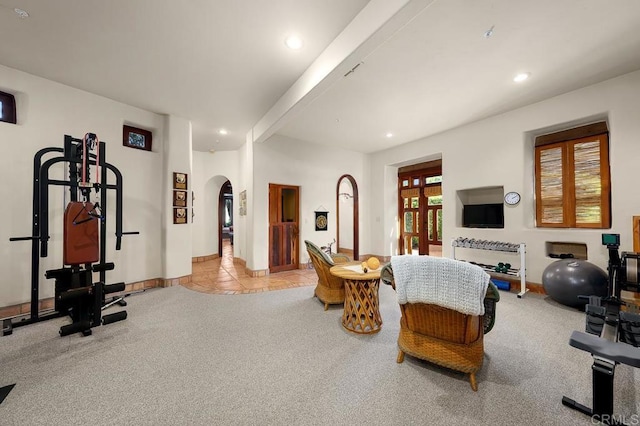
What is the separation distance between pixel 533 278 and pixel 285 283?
14.8 ft

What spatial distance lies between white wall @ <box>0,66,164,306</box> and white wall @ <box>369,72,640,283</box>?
591cm

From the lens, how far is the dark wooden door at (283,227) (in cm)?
584

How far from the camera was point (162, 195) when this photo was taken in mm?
4676

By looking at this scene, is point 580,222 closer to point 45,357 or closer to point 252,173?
point 252,173

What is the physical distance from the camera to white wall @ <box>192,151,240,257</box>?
7172mm

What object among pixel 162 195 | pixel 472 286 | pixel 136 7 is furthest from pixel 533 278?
pixel 162 195

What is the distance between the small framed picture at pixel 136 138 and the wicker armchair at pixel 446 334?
16.3 feet

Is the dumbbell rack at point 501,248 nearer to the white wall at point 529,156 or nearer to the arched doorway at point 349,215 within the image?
the white wall at point 529,156

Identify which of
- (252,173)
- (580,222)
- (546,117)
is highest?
(546,117)

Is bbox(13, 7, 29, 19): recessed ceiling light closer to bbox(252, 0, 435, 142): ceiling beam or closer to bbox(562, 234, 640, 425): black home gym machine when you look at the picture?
bbox(252, 0, 435, 142): ceiling beam

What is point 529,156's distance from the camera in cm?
454

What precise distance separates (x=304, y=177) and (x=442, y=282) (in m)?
4.92
